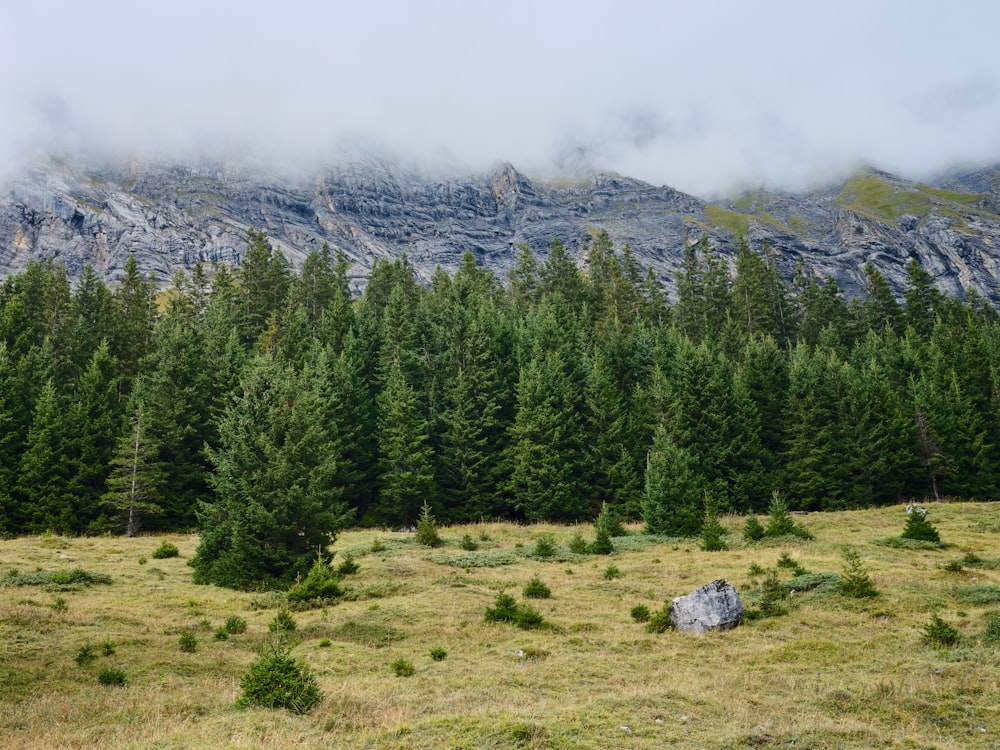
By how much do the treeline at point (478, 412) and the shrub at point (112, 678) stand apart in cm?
2563

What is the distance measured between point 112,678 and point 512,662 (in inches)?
374

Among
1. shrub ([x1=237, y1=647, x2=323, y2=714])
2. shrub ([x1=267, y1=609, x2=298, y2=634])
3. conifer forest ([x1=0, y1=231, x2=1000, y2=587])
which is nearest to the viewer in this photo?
shrub ([x1=237, y1=647, x2=323, y2=714])

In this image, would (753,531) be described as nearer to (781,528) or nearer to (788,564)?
(781,528)

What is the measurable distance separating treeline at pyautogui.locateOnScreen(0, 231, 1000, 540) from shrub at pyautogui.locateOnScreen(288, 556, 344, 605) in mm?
17157

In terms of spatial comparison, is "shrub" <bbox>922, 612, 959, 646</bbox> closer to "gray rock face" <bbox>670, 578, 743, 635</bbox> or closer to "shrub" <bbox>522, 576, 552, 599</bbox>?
"gray rock face" <bbox>670, 578, 743, 635</bbox>

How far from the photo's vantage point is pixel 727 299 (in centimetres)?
8600

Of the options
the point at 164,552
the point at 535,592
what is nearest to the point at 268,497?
the point at 164,552

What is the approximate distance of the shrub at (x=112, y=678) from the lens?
1356cm

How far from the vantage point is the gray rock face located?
1862cm

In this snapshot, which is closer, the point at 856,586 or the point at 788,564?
the point at 856,586

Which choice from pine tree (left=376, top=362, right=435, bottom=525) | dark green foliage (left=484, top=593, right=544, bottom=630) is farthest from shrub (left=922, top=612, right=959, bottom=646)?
pine tree (left=376, top=362, right=435, bottom=525)

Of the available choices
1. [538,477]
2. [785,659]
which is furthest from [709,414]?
[785,659]

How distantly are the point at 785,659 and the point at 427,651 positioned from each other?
31.8 feet

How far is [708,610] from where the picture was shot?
61.9 feet
